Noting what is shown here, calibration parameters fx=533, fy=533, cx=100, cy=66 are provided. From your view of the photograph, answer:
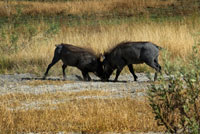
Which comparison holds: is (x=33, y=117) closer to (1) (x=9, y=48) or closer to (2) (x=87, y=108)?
(2) (x=87, y=108)

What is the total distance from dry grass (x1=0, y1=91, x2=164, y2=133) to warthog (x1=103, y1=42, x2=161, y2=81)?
2.89 metres

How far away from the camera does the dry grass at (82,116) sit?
22.4 ft

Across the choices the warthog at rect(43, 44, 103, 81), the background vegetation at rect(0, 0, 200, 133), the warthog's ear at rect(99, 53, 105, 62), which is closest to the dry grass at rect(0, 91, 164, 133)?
the background vegetation at rect(0, 0, 200, 133)

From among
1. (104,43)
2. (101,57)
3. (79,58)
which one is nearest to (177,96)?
(79,58)

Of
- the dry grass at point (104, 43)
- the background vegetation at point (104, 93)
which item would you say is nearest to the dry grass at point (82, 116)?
the background vegetation at point (104, 93)

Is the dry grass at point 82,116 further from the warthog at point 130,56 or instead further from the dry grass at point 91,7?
the dry grass at point 91,7

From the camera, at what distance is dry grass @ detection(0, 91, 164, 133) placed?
22.4 ft

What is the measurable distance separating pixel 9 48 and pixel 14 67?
1637mm

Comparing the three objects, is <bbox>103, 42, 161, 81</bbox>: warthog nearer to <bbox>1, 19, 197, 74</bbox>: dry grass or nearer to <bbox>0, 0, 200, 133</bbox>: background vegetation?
<bbox>0, 0, 200, 133</bbox>: background vegetation

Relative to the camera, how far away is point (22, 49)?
595 inches

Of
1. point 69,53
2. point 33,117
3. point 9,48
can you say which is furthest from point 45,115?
point 9,48

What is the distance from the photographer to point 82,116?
7324 mm

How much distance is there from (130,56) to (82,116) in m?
4.35

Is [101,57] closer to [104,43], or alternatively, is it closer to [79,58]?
[79,58]
